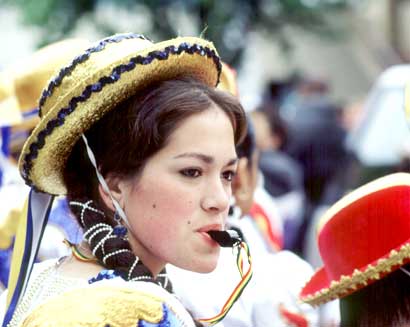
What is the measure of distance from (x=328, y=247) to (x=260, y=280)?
108cm

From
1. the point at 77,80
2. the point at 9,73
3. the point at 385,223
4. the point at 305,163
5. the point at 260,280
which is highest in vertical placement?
the point at 77,80

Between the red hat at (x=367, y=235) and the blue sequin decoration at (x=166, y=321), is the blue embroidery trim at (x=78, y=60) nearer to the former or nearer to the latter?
the red hat at (x=367, y=235)

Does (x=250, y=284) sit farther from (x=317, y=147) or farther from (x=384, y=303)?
(x=317, y=147)

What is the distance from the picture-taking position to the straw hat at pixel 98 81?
2.33 meters

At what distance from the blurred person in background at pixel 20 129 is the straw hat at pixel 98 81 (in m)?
0.81

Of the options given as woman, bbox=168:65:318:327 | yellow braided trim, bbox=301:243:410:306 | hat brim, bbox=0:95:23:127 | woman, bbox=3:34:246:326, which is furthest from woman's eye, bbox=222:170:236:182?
hat brim, bbox=0:95:23:127

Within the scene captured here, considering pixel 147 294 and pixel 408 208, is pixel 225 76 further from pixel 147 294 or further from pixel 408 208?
pixel 147 294

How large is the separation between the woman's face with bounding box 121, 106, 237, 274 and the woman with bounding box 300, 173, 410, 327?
0.86 feet

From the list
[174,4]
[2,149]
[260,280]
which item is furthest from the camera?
[174,4]

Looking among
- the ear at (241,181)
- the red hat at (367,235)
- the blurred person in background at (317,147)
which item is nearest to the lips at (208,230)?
the red hat at (367,235)

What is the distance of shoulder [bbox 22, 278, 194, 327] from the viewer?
184 cm

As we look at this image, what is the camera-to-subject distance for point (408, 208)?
232 cm

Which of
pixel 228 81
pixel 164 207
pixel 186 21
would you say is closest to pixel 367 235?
pixel 164 207

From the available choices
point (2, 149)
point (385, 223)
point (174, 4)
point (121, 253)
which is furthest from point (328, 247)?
point (174, 4)
